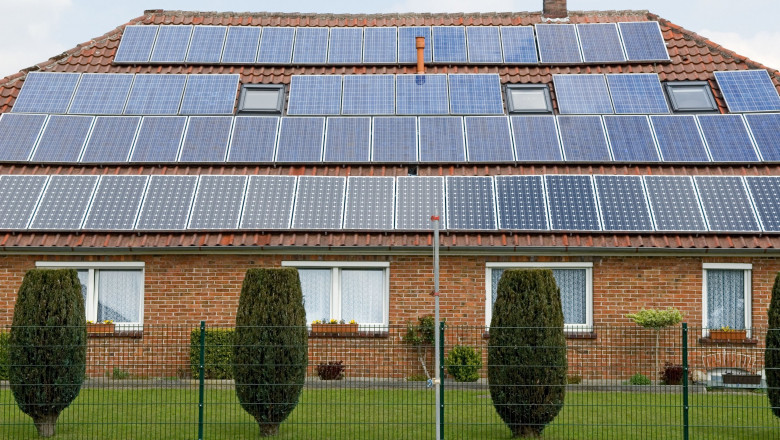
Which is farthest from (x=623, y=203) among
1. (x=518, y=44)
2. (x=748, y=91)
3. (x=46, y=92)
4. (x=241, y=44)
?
(x=46, y=92)

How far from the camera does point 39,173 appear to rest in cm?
1984

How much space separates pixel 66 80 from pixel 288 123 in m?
5.88

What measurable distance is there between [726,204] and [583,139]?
3.38 meters

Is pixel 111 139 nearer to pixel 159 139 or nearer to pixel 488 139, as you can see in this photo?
pixel 159 139

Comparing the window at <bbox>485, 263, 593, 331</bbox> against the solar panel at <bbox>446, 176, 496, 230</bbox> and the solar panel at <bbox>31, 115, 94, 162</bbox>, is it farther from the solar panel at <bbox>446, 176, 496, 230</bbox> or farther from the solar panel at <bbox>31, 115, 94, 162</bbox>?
the solar panel at <bbox>31, 115, 94, 162</bbox>

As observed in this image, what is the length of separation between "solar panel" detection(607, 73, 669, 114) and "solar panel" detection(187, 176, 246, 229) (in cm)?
886

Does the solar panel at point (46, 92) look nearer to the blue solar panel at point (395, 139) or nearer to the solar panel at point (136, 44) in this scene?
the solar panel at point (136, 44)

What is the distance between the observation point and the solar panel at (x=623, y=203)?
721 inches

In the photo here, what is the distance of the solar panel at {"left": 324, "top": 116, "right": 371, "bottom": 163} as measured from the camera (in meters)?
20.2

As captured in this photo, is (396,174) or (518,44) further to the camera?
(518,44)

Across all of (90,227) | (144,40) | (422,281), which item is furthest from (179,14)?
(422,281)

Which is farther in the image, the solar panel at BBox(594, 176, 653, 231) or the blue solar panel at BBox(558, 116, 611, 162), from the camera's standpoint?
the blue solar panel at BBox(558, 116, 611, 162)

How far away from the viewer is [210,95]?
22.3 metres

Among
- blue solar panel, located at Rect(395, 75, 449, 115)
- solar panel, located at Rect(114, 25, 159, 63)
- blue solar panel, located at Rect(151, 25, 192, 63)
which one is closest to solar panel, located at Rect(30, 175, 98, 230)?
solar panel, located at Rect(114, 25, 159, 63)
